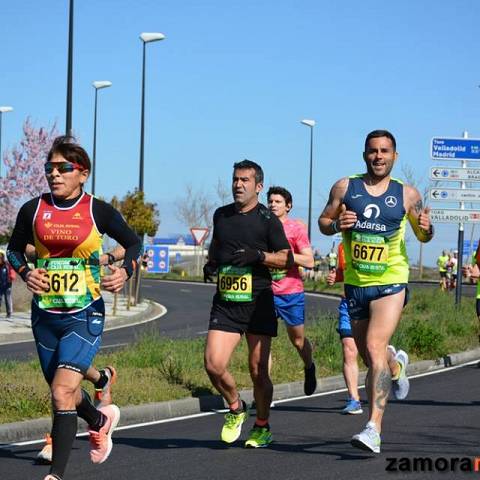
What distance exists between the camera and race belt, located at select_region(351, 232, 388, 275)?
8219mm

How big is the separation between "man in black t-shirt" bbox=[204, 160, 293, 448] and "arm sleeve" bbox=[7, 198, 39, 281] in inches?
63.7

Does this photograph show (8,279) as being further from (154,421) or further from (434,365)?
(154,421)

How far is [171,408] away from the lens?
1066 centimetres

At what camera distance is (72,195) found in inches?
288

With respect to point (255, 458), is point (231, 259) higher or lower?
higher

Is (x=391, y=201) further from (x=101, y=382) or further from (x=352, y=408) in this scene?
(x=352, y=408)

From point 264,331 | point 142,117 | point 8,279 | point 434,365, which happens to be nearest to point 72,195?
point 264,331

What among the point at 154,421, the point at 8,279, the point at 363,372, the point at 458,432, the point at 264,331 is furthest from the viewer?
the point at 8,279

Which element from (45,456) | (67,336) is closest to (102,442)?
(45,456)

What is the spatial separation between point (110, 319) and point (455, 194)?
28.2 ft

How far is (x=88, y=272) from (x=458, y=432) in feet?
11.9

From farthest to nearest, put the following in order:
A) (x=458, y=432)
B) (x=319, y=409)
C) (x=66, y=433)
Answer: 1. (x=319, y=409)
2. (x=458, y=432)
3. (x=66, y=433)

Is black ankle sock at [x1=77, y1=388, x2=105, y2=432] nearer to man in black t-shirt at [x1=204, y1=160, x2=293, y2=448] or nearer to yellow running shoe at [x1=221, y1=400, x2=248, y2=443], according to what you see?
man in black t-shirt at [x1=204, y1=160, x2=293, y2=448]

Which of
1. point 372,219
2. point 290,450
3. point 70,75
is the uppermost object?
point 70,75
